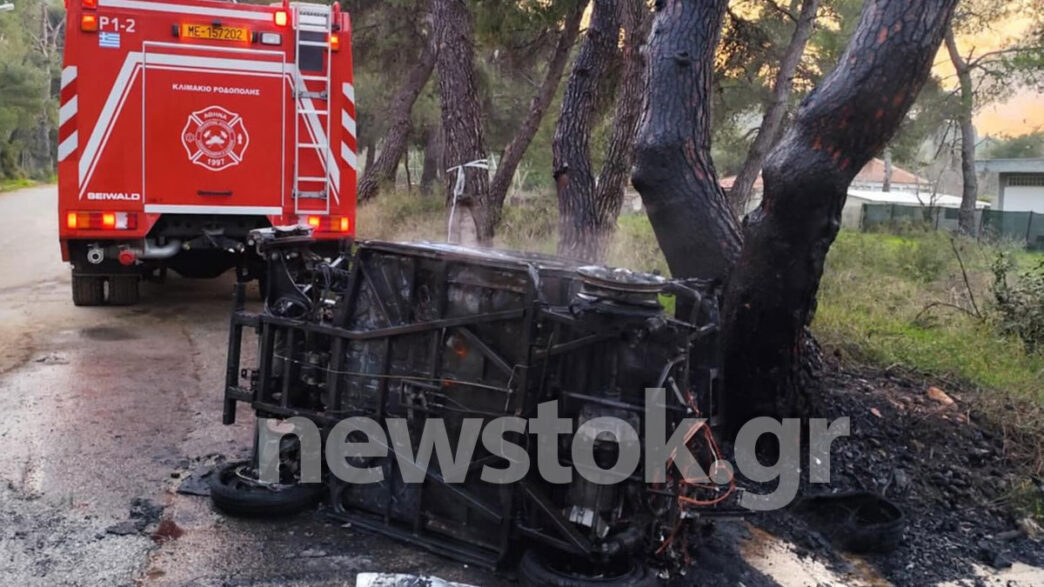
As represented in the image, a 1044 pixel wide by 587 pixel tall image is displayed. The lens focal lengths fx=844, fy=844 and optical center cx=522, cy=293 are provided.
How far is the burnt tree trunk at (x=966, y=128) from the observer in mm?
24500

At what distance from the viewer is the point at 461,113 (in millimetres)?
10266

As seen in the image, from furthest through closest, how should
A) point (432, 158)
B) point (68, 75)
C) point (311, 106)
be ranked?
point (432, 158)
point (311, 106)
point (68, 75)

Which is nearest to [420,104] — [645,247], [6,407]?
[645,247]

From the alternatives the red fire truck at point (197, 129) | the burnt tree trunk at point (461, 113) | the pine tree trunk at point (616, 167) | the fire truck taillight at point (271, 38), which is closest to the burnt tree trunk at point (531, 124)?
the burnt tree trunk at point (461, 113)

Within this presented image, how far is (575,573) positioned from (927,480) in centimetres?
257

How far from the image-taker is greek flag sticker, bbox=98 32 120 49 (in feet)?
25.8

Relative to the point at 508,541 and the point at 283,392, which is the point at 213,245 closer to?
the point at 283,392

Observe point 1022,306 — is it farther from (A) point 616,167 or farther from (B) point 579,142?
(B) point 579,142

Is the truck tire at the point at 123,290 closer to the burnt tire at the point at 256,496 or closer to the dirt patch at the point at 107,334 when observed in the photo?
the dirt patch at the point at 107,334

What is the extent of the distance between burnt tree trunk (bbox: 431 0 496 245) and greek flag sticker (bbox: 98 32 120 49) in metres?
3.77

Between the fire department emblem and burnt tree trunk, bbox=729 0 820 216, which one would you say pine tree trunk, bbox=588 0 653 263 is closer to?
the fire department emblem

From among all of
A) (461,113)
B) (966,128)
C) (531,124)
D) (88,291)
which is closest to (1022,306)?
(461,113)

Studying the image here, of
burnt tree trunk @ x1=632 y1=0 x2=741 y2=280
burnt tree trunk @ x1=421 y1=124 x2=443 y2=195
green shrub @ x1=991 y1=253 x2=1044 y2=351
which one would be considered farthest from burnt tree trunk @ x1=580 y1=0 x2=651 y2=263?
burnt tree trunk @ x1=421 y1=124 x2=443 y2=195

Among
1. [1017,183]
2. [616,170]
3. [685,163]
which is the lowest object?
[685,163]
